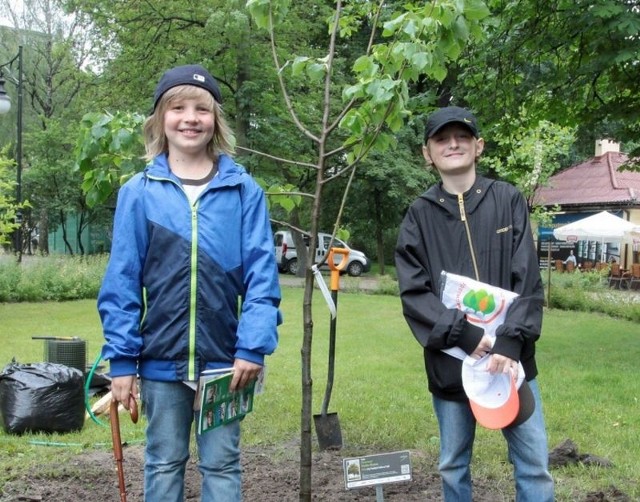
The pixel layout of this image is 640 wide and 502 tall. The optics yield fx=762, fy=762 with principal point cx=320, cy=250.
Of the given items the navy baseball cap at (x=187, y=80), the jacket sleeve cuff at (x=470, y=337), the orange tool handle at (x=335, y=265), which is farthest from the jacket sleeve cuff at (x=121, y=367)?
the orange tool handle at (x=335, y=265)

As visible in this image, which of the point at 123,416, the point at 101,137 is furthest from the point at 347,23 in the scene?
the point at 123,416

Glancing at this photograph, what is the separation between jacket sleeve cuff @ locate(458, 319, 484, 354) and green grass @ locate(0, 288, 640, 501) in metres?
1.64

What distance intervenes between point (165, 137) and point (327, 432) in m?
2.71

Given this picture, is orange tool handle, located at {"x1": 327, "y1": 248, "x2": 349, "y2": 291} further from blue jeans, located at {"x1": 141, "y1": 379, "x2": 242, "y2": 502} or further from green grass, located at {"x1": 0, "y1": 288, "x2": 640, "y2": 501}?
blue jeans, located at {"x1": 141, "y1": 379, "x2": 242, "y2": 502}

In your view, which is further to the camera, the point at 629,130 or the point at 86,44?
the point at 86,44

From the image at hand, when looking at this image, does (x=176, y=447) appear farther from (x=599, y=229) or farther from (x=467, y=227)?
(x=599, y=229)

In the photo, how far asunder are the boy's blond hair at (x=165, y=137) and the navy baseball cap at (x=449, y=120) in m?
0.80

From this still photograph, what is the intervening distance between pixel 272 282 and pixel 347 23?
1.96 meters

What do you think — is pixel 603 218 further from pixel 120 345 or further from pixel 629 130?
pixel 120 345

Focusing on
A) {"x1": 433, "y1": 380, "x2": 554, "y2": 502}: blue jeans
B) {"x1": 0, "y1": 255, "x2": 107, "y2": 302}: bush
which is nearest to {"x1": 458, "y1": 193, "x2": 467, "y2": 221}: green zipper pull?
{"x1": 433, "y1": 380, "x2": 554, "y2": 502}: blue jeans

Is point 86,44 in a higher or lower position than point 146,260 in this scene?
higher

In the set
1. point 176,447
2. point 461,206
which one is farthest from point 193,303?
point 461,206

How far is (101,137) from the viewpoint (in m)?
3.69

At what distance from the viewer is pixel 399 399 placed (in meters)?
6.77
